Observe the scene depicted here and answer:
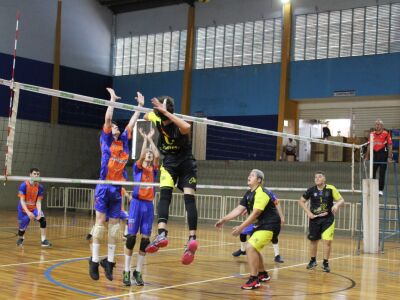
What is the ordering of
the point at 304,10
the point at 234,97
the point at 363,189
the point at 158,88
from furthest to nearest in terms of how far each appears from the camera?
the point at 158,88, the point at 234,97, the point at 304,10, the point at 363,189

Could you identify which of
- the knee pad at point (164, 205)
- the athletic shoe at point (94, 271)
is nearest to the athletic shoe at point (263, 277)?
the athletic shoe at point (94, 271)

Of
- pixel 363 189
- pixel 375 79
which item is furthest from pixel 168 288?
pixel 375 79

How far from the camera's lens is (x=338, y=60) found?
2303 centimetres

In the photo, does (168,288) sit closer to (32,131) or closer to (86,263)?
(86,263)

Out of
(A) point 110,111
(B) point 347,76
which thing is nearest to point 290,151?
(B) point 347,76

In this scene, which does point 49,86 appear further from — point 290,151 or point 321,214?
point 321,214

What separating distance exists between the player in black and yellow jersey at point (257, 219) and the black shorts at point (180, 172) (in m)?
1.58

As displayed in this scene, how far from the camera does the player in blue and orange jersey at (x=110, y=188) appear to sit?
292 inches

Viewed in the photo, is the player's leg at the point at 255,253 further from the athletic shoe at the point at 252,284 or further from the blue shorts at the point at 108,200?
the blue shorts at the point at 108,200

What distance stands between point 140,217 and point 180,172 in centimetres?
174

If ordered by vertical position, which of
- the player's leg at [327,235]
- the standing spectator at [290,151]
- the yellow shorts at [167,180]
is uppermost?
the standing spectator at [290,151]

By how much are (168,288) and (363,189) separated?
666 centimetres

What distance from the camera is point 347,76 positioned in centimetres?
2278

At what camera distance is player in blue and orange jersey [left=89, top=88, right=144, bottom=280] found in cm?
741
